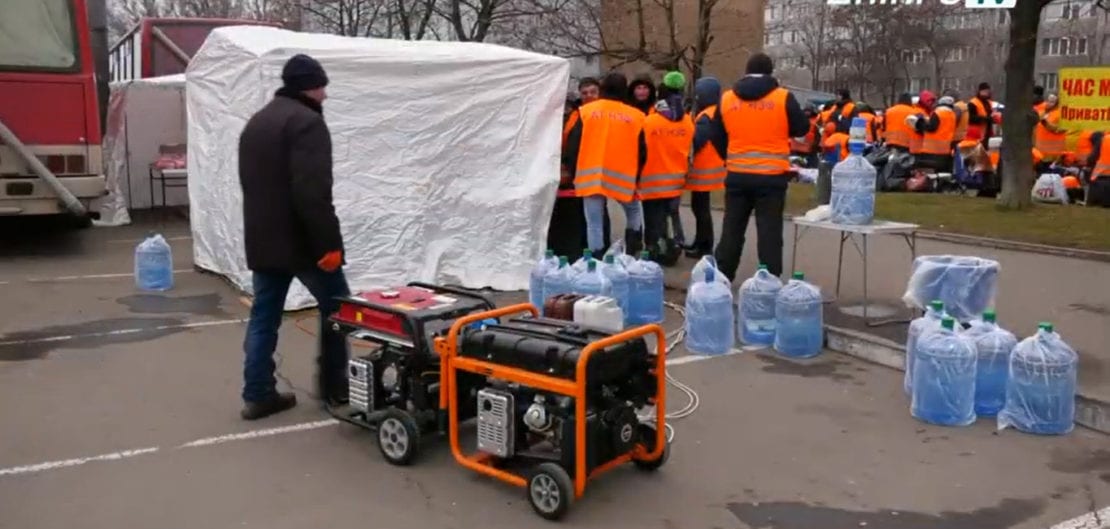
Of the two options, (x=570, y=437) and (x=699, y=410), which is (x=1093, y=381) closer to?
(x=699, y=410)

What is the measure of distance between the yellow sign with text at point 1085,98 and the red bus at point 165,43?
41.8ft

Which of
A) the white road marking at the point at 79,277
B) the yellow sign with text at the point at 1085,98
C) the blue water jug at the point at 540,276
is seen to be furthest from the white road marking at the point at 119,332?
the yellow sign with text at the point at 1085,98

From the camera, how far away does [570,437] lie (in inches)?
173

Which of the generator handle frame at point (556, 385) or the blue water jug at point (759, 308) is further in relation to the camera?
the blue water jug at point (759, 308)

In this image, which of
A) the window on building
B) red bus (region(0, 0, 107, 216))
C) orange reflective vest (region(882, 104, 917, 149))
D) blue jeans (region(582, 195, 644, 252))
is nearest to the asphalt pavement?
blue jeans (region(582, 195, 644, 252))

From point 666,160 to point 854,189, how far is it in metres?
2.77

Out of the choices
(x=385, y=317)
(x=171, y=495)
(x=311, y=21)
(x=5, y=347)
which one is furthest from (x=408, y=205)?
(x=311, y=21)

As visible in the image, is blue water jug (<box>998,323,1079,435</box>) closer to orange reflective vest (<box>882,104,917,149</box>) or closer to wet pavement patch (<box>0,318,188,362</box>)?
wet pavement patch (<box>0,318,188,362</box>)

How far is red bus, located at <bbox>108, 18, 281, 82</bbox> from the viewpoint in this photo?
55.4 ft

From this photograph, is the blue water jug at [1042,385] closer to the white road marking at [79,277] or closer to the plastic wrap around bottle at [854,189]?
the plastic wrap around bottle at [854,189]

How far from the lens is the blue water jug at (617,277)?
7.72 meters

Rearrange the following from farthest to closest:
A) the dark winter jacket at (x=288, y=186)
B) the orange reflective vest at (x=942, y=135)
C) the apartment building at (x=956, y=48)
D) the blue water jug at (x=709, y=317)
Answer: the apartment building at (x=956, y=48) < the orange reflective vest at (x=942, y=135) < the blue water jug at (x=709, y=317) < the dark winter jacket at (x=288, y=186)

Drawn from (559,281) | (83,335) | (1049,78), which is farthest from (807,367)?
(1049,78)

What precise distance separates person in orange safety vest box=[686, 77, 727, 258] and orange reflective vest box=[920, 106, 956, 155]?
876 centimetres
